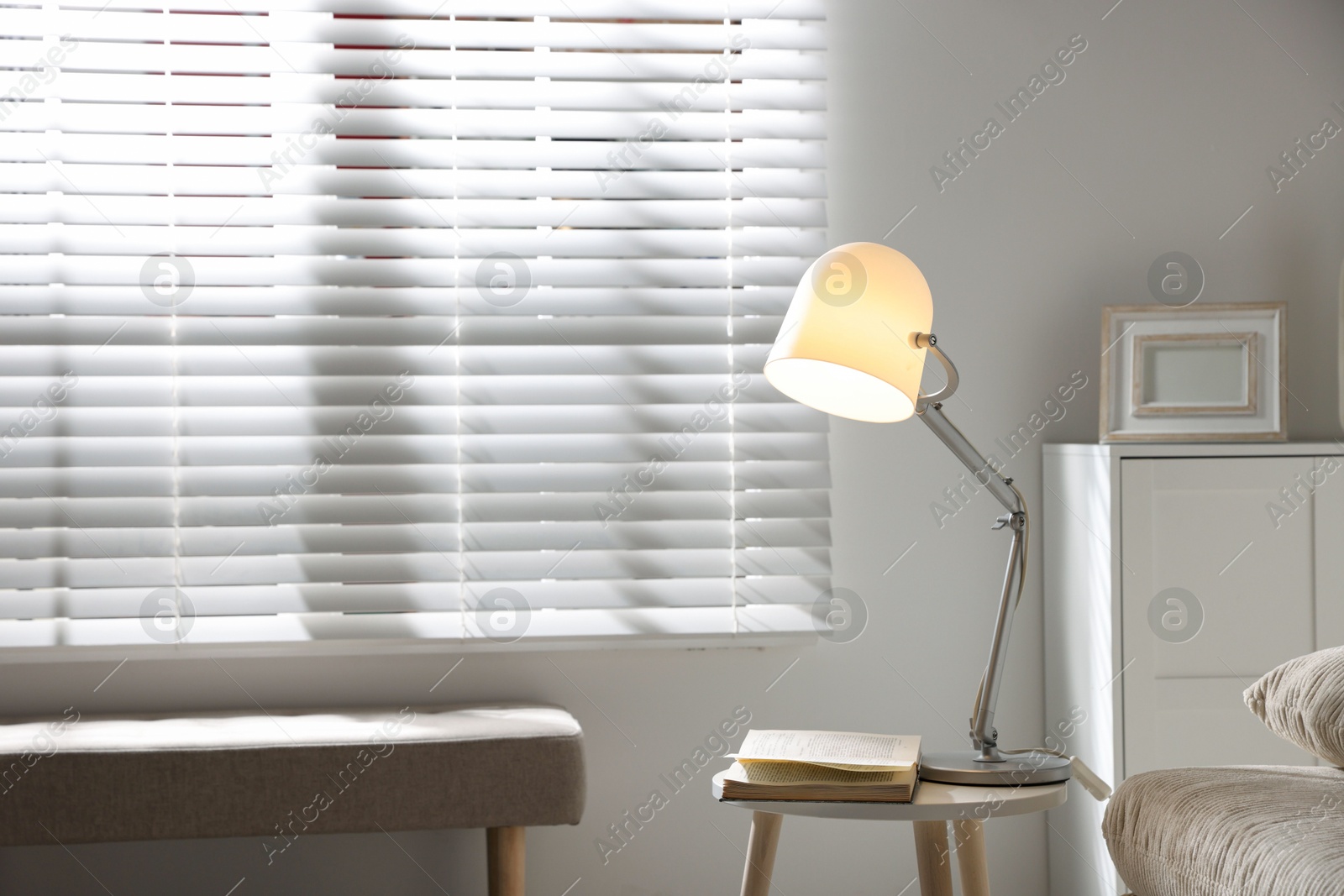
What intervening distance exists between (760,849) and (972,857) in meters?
0.28

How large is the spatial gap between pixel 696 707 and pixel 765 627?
0.22m

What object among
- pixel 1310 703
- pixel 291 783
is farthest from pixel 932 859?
pixel 291 783

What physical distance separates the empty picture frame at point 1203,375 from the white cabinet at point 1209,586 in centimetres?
14

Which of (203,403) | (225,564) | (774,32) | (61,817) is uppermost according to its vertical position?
→ (774,32)

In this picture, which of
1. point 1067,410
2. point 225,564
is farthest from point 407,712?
point 1067,410

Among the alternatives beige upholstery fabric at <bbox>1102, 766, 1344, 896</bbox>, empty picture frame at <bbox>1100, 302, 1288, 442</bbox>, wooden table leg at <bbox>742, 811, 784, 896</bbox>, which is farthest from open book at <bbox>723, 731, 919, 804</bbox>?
empty picture frame at <bbox>1100, 302, 1288, 442</bbox>

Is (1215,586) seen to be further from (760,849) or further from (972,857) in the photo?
(760,849)

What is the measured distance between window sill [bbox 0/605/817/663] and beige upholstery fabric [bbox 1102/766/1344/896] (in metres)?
0.80

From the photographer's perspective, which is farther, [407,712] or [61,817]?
[407,712]

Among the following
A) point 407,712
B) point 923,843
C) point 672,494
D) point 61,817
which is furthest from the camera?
point 672,494

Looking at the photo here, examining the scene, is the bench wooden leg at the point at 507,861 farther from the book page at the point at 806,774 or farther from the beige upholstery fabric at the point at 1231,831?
the beige upholstery fabric at the point at 1231,831

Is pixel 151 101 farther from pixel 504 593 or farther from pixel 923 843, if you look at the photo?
pixel 923 843

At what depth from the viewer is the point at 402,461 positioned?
1.96 metres

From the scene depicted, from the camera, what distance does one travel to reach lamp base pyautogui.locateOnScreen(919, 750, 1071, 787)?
131cm
